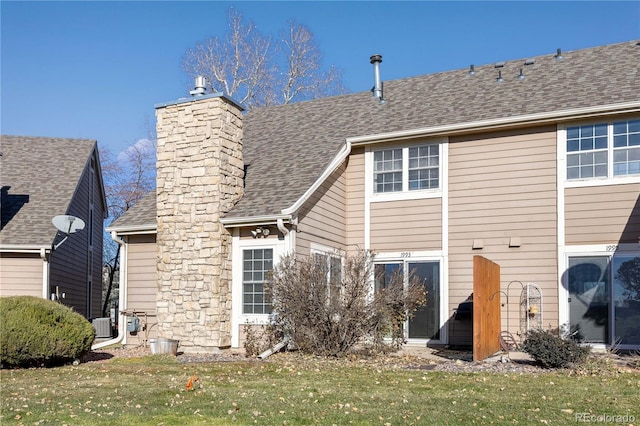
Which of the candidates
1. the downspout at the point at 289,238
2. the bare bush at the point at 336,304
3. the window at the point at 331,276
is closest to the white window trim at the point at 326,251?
the window at the point at 331,276

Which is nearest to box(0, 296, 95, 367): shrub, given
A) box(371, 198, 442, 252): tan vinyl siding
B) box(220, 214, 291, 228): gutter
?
box(220, 214, 291, 228): gutter

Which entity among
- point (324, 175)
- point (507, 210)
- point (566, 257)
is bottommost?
point (566, 257)

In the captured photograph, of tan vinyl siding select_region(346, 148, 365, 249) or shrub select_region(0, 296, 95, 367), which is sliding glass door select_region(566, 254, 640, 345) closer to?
tan vinyl siding select_region(346, 148, 365, 249)

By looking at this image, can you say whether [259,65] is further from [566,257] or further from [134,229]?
[566,257]

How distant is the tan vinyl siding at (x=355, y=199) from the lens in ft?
48.3

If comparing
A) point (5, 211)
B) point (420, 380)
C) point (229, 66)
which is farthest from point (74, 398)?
point (229, 66)

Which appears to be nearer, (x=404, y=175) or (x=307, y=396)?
(x=307, y=396)

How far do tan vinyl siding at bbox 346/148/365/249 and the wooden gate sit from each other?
340 centimetres

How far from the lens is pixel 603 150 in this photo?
12.5 metres

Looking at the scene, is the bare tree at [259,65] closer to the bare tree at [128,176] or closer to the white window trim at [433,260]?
the bare tree at [128,176]

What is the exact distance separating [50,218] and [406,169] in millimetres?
10093

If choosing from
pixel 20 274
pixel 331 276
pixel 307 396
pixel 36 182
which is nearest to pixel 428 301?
pixel 331 276

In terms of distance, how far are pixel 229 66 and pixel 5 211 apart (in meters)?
13.5

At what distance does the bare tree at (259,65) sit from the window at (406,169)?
15.2 meters
